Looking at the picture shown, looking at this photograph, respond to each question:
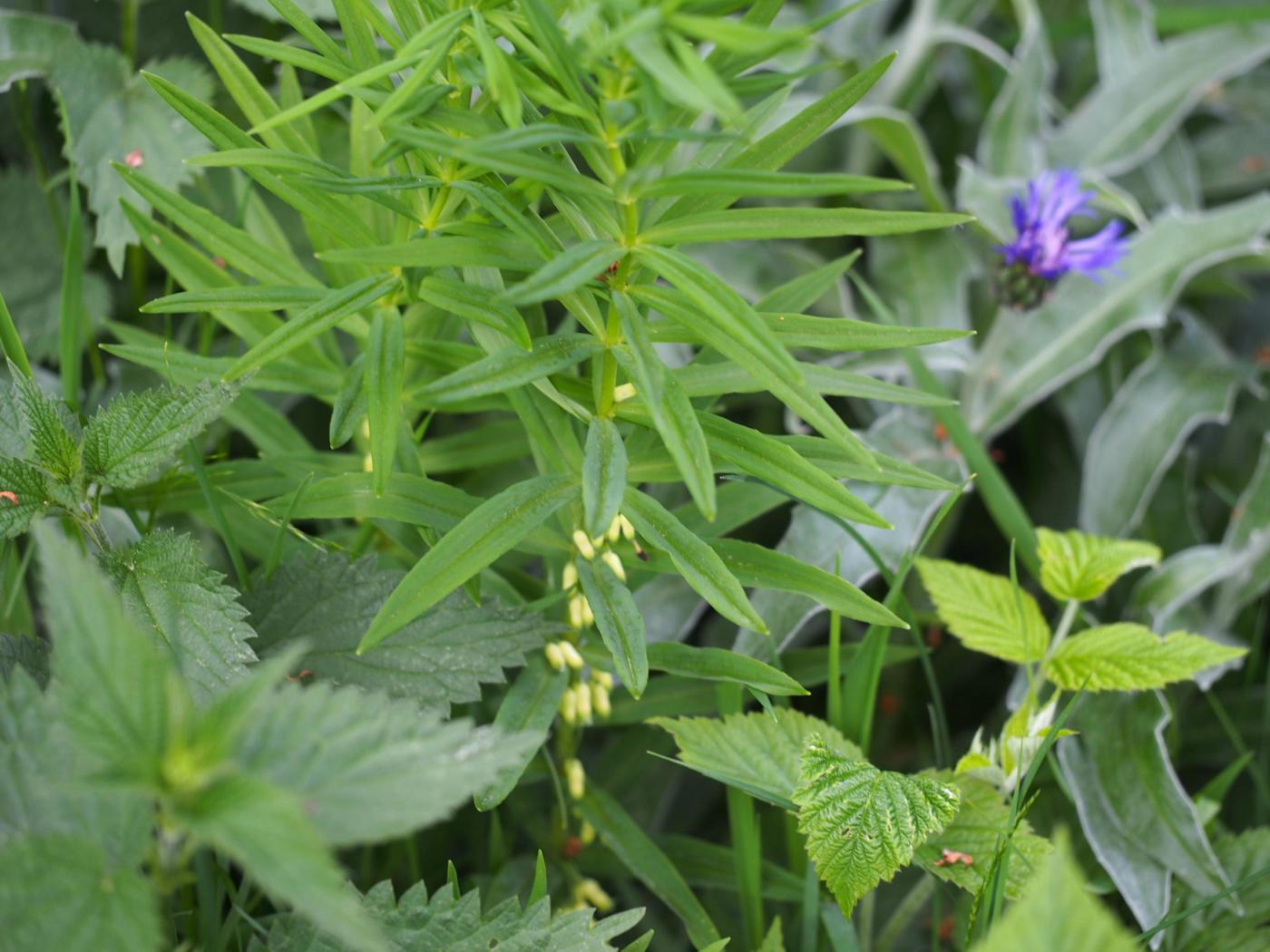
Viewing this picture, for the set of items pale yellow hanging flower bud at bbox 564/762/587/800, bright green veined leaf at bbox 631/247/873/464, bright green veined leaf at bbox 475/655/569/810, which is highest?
bright green veined leaf at bbox 631/247/873/464

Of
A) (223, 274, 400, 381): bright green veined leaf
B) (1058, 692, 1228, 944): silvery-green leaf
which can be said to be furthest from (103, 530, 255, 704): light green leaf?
(1058, 692, 1228, 944): silvery-green leaf

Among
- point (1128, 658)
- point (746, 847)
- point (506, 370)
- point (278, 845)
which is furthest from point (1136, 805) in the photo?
point (278, 845)

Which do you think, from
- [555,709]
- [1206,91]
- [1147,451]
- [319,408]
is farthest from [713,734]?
[1206,91]

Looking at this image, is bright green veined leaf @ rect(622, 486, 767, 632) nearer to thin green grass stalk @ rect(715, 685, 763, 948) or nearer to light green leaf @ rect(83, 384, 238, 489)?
thin green grass stalk @ rect(715, 685, 763, 948)

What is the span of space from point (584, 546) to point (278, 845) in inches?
15.4

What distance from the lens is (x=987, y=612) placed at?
3.18 feet

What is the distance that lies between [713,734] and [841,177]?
44cm

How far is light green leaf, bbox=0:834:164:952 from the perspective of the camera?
52 cm

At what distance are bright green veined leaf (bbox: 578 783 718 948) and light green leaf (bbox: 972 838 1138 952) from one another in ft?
1.29

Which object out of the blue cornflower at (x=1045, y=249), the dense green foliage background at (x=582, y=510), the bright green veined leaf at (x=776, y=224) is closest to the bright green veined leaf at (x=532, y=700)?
the dense green foliage background at (x=582, y=510)

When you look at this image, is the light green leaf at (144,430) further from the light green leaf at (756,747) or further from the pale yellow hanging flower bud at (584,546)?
the light green leaf at (756,747)

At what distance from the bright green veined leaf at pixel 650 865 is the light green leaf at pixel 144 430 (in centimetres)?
45

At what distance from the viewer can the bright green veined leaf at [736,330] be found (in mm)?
660

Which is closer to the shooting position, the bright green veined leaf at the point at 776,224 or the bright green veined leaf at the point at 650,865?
the bright green veined leaf at the point at 776,224
